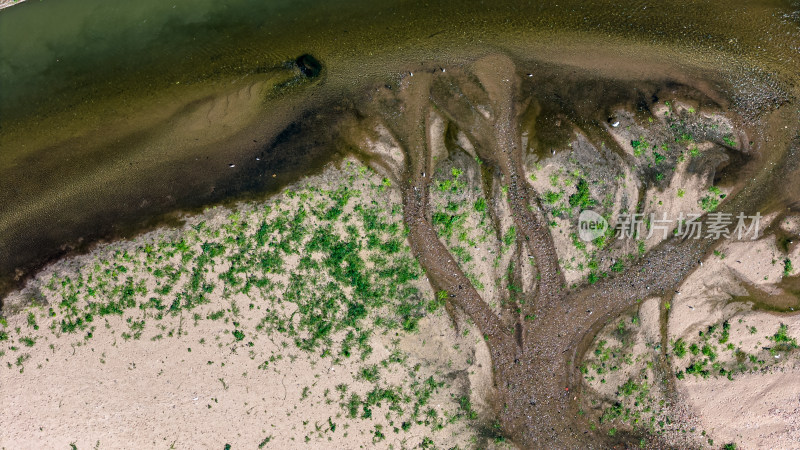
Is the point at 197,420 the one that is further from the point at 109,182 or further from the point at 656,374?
the point at 656,374

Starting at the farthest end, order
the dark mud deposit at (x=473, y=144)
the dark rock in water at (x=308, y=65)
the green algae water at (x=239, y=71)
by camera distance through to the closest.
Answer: the dark rock in water at (x=308, y=65), the green algae water at (x=239, y=71), the dark mud deposit at (x=473, y=144)

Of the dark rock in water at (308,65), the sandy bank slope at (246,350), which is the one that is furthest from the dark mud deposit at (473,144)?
the sandy bank slope at (246,350)

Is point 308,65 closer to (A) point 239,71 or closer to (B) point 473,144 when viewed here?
(A) point 239,71

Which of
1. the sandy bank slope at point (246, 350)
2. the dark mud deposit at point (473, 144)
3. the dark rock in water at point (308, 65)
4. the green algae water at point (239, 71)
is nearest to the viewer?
the sandy bank slope at point (246, 350)

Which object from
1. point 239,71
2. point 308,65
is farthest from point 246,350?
point 308,65

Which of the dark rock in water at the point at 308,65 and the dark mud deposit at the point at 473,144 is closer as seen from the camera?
the dark mud deposit at the point at 473,144

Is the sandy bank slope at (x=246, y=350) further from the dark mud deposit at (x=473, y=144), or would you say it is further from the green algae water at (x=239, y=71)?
the green algae water at (x=239, y=71)

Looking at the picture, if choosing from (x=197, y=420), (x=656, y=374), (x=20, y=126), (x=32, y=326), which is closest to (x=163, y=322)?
(x=197, y=420)
